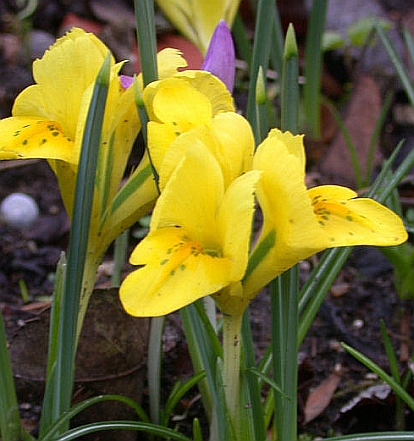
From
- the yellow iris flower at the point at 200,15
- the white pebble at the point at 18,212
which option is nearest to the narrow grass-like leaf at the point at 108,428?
the yellow iris flower at the point at 200,15


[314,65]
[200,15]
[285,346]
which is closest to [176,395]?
[285,346]

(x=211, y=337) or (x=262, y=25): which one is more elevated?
(x=262, y=25)

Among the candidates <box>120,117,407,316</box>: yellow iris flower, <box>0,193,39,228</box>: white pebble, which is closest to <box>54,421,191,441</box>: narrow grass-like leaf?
<box>120,117,407,316</box>: yellow iris flower

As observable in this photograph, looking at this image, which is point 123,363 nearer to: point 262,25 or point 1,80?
point 262,25

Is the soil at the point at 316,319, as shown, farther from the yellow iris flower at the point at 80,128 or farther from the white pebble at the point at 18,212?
the yellow iris flower at the point at 80,128

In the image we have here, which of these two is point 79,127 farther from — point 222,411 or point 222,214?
point 222,411

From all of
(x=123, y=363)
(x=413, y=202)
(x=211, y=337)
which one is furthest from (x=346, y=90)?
(x=211, y=337)

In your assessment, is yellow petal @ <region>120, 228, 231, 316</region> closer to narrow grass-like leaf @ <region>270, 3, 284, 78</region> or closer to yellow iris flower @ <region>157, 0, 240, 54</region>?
yellow iris flower @ <region>157, 0, 240, 54</region>
